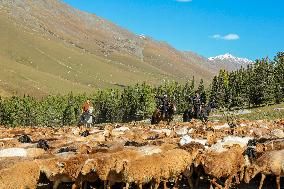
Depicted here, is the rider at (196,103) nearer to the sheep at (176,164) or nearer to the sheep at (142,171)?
the sheep at (176,164)

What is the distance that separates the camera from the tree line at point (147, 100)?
318 ft

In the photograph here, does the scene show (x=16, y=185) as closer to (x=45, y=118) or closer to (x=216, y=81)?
(x=216, y=81)

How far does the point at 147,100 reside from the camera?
12456 centimetres

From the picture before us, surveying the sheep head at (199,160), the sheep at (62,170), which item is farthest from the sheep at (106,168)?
the sheep head at (199,160)

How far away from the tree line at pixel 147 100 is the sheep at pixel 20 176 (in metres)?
83.5

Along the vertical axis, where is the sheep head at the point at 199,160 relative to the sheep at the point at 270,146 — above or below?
below

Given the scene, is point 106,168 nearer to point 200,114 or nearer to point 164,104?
point 164,104

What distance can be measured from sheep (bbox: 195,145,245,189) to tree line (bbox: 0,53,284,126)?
81.6m

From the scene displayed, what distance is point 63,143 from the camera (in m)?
20.6

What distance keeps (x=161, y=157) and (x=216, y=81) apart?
10843 cm

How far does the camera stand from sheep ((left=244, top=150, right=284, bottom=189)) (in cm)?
1301

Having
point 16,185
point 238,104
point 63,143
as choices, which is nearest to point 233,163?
point 16,185

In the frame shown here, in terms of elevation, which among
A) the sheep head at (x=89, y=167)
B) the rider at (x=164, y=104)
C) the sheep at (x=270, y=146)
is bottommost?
the sheep head at (x=89, y=167)

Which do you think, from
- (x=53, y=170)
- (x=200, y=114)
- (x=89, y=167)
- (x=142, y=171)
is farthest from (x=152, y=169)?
(x=200, y=114)
